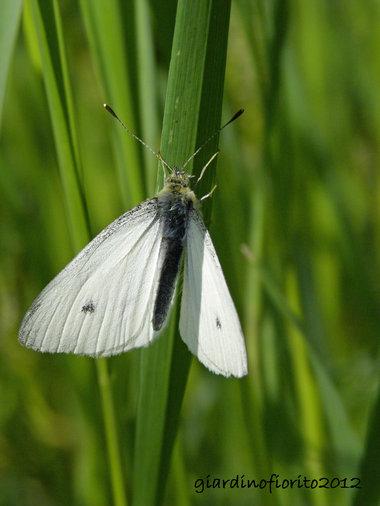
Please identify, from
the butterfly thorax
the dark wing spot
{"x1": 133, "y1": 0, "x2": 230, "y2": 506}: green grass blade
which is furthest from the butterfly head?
the dark wing spot

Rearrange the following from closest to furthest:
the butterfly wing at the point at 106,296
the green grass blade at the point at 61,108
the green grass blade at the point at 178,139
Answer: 1. the green grass blade at the point at 178,139
2. the green grass blade at the point at 61,108
3. the butterfly wing at the point at 106,296

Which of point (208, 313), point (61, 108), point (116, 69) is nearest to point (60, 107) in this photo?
point (61, 108)

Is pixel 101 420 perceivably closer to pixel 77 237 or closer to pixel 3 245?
pixel 77 237

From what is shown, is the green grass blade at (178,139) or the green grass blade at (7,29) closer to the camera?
the green grass blade at (178,139)

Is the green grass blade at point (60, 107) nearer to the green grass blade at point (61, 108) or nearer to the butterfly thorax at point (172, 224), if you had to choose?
the green grass blade at point (61, 108)

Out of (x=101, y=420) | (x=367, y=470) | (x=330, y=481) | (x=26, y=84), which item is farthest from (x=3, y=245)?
(x=367, y=470)

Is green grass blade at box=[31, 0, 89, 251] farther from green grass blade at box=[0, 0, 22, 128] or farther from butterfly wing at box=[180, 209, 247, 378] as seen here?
butterfly wing at box=[180, 209, 247, 378]

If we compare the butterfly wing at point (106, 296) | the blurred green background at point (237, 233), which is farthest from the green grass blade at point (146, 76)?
the butterfly wing at point (106, 296)
